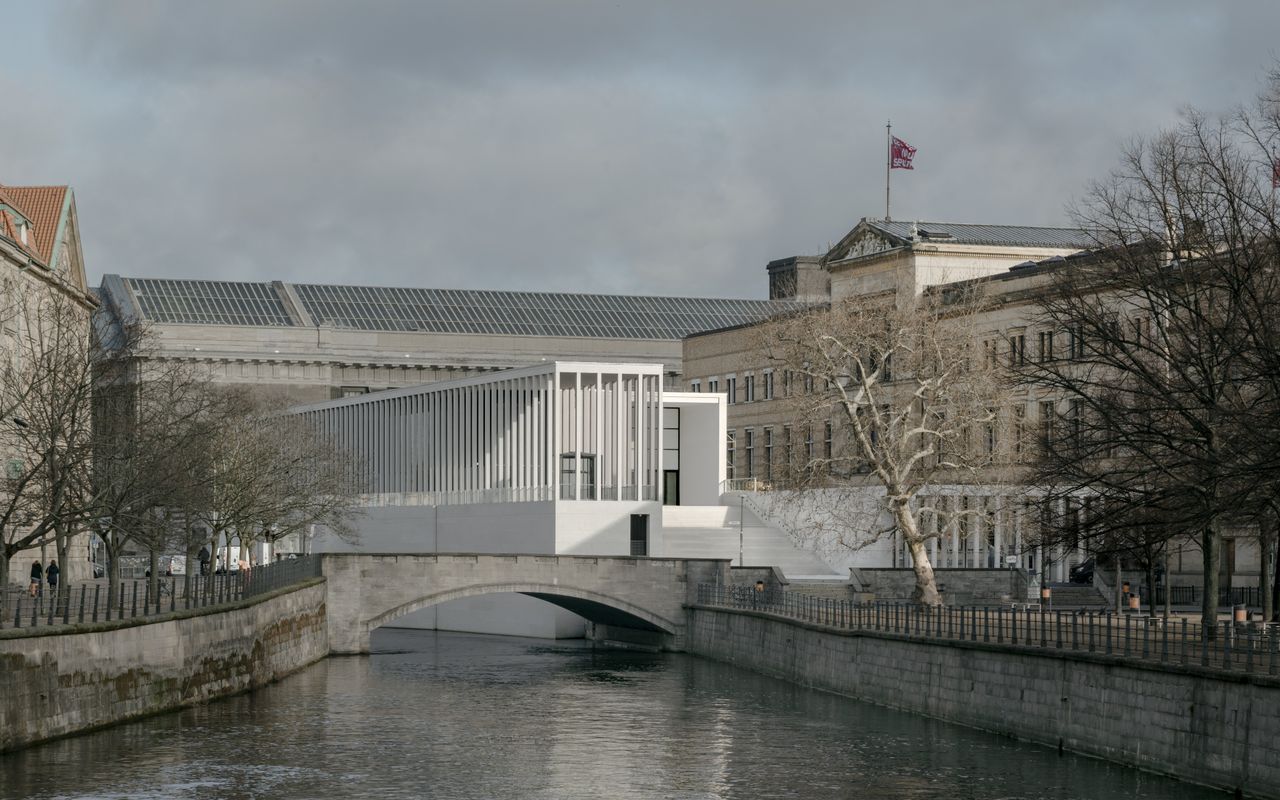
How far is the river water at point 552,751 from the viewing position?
3700 centimetres

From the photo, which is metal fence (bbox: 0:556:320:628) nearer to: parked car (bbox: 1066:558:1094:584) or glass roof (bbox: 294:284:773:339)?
parked car (bbox: 1066:558:1094:584)

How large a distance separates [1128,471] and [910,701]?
377 inches

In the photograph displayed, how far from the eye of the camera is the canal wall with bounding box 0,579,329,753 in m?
38.0

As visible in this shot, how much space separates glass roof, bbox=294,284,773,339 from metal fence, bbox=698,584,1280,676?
7029cm

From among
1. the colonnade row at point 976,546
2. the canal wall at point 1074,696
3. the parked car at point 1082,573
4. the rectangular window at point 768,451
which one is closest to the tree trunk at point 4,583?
the canal wall at point 1074,696

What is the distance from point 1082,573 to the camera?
79.6 meters

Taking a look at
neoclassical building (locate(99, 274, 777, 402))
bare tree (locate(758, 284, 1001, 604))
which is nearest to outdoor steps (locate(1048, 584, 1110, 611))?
bare tree (locate(758, 284, 1001, 604))

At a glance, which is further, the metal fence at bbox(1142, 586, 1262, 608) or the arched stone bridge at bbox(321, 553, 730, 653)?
the arched stone bridge at bbox(321, 553, 730, 653)

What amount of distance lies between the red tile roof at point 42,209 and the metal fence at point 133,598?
43.6 ft

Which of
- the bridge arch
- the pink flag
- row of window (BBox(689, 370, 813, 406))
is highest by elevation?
the pink flag

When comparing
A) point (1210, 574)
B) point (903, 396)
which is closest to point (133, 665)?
point (1210, 574)

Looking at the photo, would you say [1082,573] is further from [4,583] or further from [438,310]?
[438,310]

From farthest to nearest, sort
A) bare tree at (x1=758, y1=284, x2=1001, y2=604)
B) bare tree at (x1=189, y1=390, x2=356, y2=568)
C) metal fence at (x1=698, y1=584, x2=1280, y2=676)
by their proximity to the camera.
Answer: bare tree at (x1=189, y1=390, x2=356, y2=568)
bare tree at (x1=758, y1=284, x2=1001, y2=604)
metal fence at (x1=698, y1=584, x2=1280, y2=676)

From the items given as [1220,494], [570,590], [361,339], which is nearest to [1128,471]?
[1220,494]
